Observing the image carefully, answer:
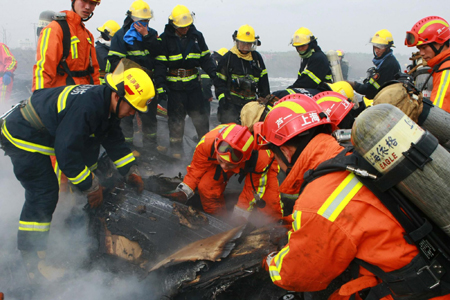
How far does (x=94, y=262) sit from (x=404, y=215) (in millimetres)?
2780

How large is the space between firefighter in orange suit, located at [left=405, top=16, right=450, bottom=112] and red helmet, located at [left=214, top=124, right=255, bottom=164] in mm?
1860

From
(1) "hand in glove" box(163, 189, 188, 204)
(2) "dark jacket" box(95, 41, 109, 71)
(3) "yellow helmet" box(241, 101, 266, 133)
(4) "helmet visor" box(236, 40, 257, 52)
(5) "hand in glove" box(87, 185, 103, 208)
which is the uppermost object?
(4) "helmet visor" box(236, 40, 257, 52)

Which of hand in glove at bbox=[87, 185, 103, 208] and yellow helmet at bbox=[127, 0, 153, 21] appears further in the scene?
yellow helmet at bbox=[127, 0, 153, 21]

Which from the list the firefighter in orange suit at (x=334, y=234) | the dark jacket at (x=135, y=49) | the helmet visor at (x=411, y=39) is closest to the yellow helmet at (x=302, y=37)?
the helmet visor at (x=411, y=39)

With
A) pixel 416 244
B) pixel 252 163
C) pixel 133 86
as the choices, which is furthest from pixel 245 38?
pixel 416 244

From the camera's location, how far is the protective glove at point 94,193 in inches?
112

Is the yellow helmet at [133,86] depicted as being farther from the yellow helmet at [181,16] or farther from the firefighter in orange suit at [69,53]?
the yellow helmet at [181,16]

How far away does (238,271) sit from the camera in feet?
6.98

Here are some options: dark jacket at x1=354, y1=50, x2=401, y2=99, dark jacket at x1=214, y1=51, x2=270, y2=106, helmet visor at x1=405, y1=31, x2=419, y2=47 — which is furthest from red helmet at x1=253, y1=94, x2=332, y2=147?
dark jacket at x1=354, y1=50, x2=401, y2=99

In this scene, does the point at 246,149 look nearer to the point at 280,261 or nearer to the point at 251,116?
the point at 251,116

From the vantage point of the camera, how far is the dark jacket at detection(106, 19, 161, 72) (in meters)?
4.58

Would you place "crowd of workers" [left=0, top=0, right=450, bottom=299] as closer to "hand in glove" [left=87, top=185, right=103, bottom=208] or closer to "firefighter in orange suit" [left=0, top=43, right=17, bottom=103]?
"hand in glove" [left=87, top=185, right=103, bottom=208]

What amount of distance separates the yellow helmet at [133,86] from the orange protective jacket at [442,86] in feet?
8.98

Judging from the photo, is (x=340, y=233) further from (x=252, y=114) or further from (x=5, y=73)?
(x=5, y=73)
